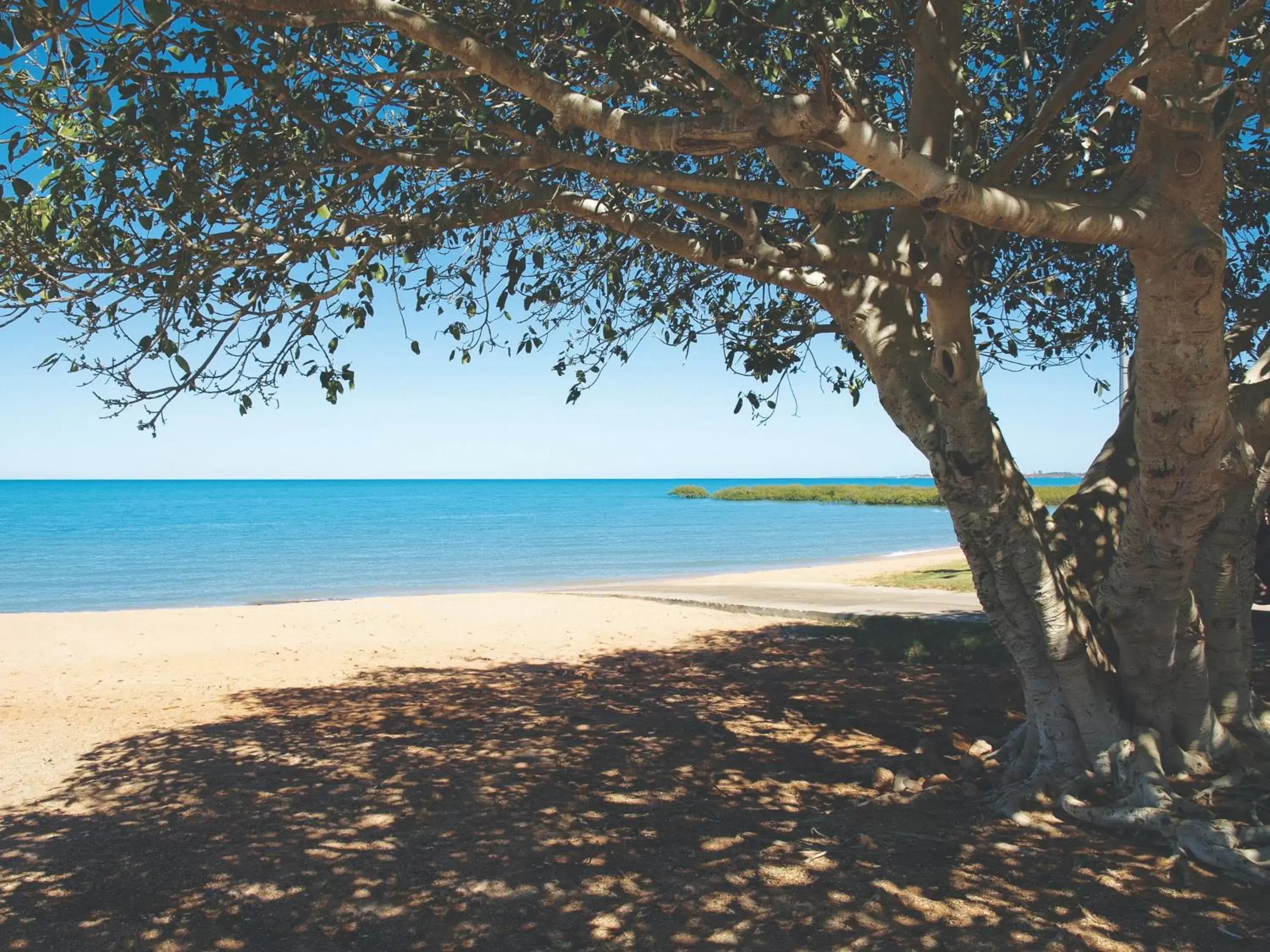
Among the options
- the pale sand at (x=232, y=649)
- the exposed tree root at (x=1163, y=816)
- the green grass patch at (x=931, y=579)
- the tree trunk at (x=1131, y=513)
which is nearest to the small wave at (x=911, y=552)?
the green grass patch at (x=931, y=579)

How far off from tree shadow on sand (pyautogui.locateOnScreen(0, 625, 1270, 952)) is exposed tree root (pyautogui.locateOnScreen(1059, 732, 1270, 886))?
0.40ft

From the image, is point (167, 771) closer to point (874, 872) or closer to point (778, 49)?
point (874, 872)

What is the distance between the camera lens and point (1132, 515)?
5.33 meters

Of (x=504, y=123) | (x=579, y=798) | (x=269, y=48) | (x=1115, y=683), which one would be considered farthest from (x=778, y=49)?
(x=579, y=798)

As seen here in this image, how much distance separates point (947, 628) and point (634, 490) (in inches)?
7065

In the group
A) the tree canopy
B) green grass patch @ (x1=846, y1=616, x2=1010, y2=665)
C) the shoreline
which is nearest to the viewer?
the tree canopy

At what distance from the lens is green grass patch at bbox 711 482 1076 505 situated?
9300cm

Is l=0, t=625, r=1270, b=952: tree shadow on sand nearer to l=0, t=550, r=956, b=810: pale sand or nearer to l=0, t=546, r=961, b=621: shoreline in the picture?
l=0, t=550, r=956, b=810: pale sand

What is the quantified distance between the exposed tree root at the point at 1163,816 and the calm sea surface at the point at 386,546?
25.4 m

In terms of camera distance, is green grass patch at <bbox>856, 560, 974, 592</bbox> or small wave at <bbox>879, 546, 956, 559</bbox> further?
small wave at <bbox>879, 546, 956, 559</bbox>

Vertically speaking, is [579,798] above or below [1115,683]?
below

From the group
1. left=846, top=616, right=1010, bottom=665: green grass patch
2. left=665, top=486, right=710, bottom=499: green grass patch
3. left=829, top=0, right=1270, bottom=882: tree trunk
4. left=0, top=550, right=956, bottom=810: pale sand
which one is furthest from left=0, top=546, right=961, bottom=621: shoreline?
left=665, top=486, right=710, bottom=499: green grass patch

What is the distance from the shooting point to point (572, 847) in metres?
5.37

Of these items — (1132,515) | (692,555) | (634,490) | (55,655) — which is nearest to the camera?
(1132,515)
